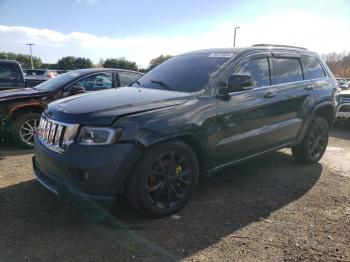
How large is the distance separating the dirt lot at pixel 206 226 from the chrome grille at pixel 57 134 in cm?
79


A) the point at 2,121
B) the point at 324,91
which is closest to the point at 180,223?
the point at 324,91

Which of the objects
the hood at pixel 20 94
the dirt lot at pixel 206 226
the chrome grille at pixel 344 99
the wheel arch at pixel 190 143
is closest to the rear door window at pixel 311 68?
the dirt lot at pixel 206 226

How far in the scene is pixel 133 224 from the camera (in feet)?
11.8

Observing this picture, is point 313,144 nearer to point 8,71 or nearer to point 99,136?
point 99,136

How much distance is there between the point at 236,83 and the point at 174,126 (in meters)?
0.98

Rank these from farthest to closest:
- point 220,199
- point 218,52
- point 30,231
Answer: point 218,52 < point 220,199 < point 30,231

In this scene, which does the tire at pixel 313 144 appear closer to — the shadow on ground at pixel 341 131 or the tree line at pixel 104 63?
the shadow on ground at pixel 341 131

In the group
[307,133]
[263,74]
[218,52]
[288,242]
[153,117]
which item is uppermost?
[218,52]

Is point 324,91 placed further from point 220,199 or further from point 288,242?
point 288,242

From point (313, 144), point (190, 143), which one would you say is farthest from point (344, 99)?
point (190, 143)

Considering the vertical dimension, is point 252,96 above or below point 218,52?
below

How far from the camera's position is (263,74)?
470 centimetres

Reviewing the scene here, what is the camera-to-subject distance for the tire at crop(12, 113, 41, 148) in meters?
6.60

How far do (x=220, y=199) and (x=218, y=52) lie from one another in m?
1.89
